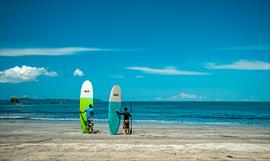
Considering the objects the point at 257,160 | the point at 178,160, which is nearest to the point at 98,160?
the point at 178,160

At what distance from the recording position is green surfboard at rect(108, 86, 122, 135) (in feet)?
57.1

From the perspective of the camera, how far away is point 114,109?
59.2ft

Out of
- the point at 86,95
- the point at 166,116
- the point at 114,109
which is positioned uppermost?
the point at 86,95

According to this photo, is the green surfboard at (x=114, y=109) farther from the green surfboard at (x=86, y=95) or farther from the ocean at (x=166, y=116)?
the ocean at (x=166, y=116)

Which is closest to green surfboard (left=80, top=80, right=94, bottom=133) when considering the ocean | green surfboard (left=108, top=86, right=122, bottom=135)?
green surfboard (left=108, top=86, right=122, bottom=135)

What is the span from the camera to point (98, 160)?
973 cm

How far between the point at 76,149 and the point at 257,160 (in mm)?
5615

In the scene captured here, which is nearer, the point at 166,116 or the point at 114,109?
the point at 114,109

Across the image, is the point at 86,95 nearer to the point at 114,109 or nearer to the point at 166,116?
the point at 114,109

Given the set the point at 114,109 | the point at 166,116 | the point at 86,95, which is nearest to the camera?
the point at 114,109

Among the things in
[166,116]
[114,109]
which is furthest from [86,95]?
[166,116]

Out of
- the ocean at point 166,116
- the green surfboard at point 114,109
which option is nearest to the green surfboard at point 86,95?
the green surfboard at point 114,109

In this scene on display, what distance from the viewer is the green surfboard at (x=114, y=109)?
17.4m

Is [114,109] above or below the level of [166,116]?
above
